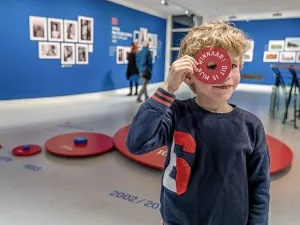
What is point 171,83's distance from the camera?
86cm

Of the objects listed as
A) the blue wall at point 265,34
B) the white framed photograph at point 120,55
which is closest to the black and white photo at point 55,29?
the white framed photograph at point 120,55

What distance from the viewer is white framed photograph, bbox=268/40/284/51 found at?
11922 mm

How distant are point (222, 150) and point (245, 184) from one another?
158 mm

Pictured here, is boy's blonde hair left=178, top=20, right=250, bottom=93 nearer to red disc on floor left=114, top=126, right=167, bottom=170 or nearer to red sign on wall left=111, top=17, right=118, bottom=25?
red disc on floor left=114, top=126, right=167, bottom=170

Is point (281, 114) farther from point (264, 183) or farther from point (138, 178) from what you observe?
point (264, 183)

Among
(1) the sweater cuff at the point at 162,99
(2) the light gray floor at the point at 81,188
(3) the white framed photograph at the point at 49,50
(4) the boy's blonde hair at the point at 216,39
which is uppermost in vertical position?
(3) the white framed photograph at the point at 49,50

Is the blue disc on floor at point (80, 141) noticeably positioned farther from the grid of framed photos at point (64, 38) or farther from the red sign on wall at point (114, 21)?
the red sign on wall at point (114, 21)

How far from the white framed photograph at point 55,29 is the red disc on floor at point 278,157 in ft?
18.3

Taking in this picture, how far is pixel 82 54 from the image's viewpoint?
25.4ft

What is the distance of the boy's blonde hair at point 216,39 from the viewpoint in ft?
2.92

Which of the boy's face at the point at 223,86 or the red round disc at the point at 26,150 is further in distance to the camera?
the red round disc at the point at 26,150

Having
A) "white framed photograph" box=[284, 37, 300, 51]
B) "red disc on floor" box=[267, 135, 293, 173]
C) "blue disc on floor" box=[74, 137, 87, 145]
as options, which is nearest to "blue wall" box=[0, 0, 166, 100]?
"blue disc on floor" box=[74, 137, 87, 145]

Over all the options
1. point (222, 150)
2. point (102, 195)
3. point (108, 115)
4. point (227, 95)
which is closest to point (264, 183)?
point (222, 150)

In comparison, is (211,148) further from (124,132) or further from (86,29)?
(86,29)
